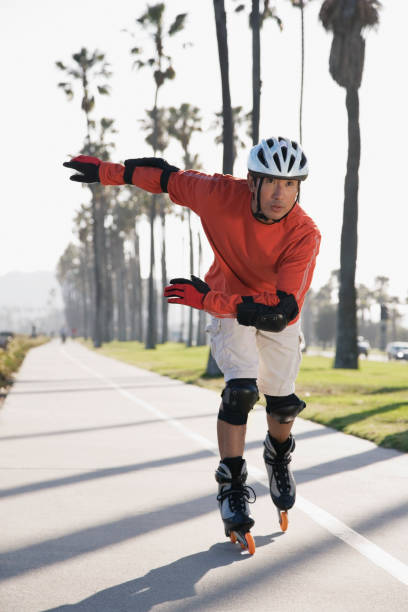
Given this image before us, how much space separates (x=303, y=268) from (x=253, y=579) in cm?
158

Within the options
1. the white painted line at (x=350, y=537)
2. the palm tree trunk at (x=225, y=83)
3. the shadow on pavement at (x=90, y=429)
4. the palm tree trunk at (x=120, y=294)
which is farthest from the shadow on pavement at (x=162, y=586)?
the palm tree trunk at (x=120, y=294)

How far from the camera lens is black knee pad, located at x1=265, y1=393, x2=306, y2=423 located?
5.05m

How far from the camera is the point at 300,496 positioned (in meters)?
6.17

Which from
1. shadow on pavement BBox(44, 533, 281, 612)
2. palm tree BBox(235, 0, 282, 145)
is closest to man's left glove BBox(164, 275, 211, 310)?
shadow on pavement BBox(44, 533, 281, 612)

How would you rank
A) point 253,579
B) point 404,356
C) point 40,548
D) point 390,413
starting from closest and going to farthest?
point 253,579 → point 40,548 → point 390,413 → point 404,356

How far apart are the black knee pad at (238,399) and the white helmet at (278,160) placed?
43.2 inches

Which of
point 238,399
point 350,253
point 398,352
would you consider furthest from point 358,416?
point 398,352

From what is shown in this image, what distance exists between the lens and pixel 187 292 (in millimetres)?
4527

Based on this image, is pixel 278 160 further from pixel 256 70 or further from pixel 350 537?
pixel 256 70

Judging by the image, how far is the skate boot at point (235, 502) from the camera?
14.9 ft

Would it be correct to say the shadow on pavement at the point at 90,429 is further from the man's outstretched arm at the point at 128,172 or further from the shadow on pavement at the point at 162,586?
the shadow on pavement at the point at 162,586

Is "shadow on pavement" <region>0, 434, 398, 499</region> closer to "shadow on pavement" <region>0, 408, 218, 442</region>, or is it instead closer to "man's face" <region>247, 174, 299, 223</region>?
"shadow on pavement" <region>0, 408, 218, 442</region>

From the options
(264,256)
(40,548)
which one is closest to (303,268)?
(264,256)

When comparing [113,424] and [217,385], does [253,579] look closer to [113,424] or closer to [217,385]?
[113,424]
